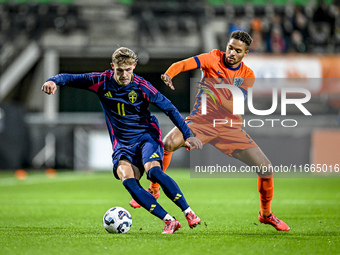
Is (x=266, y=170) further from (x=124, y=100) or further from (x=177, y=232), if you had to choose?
(x=124, y=100)

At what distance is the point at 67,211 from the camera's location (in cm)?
768

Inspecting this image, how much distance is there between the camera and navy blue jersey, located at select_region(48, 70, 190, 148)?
215 inches

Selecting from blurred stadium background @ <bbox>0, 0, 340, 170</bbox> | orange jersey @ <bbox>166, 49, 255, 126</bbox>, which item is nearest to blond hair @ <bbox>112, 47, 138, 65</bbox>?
orange jersey @ <bbox>166, 49, 255, 126</bbox>

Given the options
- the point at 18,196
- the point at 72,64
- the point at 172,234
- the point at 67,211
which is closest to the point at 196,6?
the point at 72,64

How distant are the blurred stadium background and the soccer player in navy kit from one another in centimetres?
1195

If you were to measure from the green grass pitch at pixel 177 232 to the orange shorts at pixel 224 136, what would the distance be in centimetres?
83

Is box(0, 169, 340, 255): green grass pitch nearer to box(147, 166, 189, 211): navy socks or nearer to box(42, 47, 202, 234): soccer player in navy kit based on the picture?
box(147, 166, 189, 211): navy socks

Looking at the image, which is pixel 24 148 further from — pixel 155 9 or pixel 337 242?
pixel 337 242

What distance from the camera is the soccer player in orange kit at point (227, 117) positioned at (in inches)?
233

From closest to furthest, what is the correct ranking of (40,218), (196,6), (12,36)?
1. (40,218)
2. (12,36)
3. (196,6)

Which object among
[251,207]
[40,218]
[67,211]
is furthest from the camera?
[251,207]

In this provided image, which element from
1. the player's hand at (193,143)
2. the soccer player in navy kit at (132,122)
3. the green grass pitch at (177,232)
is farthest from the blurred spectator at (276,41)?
the player's hand at (193,143)

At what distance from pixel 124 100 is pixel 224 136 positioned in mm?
1243

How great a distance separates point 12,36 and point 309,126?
10508 millimetres
